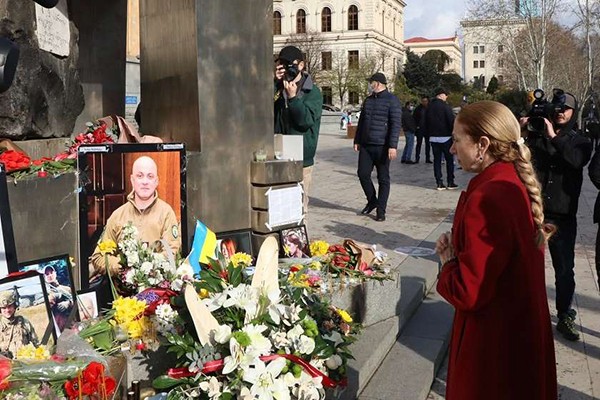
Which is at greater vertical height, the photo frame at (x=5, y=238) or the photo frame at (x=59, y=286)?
the photo frame at (x=5, y=238)

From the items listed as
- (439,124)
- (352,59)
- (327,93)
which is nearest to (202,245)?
(439,124)

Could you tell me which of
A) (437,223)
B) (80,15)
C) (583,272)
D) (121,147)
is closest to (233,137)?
(121,147)

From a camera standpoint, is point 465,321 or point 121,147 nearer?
point 465,321

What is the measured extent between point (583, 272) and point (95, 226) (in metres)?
5.49

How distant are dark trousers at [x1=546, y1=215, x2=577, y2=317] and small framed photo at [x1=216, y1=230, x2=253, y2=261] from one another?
2.46 meters

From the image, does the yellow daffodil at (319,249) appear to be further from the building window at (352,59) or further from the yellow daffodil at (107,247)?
the building window at (352,59)

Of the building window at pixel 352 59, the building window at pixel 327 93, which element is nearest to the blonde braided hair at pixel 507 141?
the building window at pixel 327 93

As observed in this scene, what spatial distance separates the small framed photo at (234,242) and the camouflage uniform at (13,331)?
2.01m

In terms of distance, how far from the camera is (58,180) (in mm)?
4039

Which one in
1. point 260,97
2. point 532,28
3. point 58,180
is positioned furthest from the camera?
point 532,28

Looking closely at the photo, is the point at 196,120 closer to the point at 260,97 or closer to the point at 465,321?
the point at 260,97

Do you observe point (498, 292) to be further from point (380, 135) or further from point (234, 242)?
point (380, 135)

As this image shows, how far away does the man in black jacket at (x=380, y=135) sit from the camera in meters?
9.52

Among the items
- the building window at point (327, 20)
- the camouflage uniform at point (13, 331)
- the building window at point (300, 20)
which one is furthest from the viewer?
the building window at point (327, 20)
